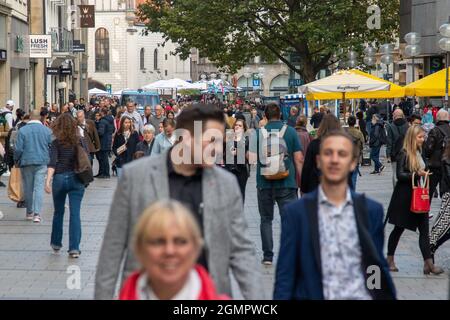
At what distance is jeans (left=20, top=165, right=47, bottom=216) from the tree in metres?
26.1

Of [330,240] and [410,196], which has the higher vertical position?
[330,240]

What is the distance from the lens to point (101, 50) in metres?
113

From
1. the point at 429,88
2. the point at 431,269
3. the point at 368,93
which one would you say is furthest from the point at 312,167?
the point at 368,93

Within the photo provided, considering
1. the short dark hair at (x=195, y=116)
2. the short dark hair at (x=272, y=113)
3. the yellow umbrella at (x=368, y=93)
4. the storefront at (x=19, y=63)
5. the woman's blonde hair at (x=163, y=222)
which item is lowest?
the woman's blonde hair at (x=163, y=222)

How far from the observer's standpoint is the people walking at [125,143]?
72.3 ft

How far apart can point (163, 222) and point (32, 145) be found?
12764 millimetres

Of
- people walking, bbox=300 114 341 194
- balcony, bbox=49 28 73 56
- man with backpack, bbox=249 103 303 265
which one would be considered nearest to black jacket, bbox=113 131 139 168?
man with backpack, bbox=249 103 303 265

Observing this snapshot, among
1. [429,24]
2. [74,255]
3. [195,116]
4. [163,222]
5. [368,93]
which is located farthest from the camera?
[429,24]

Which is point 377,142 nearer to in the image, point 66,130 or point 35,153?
point 35,153

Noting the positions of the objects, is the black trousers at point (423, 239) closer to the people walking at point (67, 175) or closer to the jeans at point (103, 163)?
the people walking at point (67, 175)

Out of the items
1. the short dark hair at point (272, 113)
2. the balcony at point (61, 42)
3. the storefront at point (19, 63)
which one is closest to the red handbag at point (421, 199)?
the short dark hair at point (272, 113)

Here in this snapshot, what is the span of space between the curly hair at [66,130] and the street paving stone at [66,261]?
131 centimetres

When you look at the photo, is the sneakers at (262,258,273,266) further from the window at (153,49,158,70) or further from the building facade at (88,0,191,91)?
the window at (153,49,158,70)
